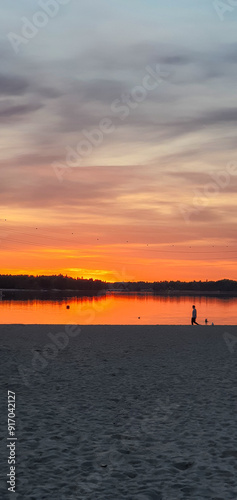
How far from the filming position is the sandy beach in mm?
8094

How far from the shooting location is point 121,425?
11805 millimetres

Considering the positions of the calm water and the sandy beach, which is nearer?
the sandy beach

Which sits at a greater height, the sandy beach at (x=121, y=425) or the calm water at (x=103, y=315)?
the sandy beach at (x=121, y=425)

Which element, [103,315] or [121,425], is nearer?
[121,425]

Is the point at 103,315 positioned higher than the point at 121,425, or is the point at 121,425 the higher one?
the point at 121,425

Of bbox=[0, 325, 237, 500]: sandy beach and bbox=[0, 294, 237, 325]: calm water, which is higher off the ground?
bbox=[0, 325, 237, 500]: sandy beach

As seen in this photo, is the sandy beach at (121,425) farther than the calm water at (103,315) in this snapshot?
No

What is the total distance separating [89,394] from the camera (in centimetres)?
1505

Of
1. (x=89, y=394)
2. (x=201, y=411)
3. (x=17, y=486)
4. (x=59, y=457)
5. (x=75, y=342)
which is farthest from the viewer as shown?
(x=75, y=342)

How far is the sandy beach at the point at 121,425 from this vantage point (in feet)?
26.6

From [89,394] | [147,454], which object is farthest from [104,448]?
[89,394]

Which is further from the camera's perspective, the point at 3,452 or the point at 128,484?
the point at 3,452

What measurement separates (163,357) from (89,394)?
888 cm

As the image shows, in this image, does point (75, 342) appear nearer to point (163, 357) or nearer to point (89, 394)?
point (163, 357)
